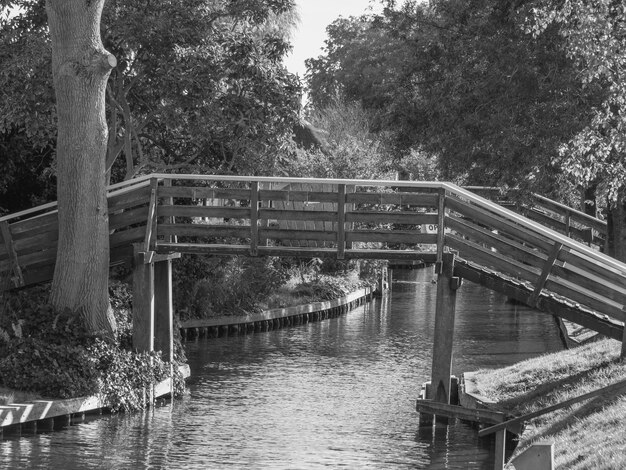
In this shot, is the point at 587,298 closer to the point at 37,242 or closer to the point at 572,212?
the point at 572,212

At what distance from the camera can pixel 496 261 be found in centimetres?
1769

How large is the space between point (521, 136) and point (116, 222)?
8.29m

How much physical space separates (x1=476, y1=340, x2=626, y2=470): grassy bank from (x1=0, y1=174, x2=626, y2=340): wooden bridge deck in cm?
90

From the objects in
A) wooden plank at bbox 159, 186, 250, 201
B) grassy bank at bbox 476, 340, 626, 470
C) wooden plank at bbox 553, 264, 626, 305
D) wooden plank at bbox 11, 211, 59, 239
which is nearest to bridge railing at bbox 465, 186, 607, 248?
grassy bank at bbox 476, 340, 626, 470

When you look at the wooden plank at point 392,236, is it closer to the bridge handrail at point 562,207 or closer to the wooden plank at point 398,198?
the wooden plank at point 398,198

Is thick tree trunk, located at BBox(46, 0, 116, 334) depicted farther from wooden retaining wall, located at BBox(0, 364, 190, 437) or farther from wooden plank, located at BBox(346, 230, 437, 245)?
wooden plank, located at BBox(346, 230, 437, 245)

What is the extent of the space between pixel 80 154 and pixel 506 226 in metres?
7.03

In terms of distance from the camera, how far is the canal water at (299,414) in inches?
611

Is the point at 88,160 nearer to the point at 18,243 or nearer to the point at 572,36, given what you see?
the point at 18,243

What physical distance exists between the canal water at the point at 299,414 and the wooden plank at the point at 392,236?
2.97m

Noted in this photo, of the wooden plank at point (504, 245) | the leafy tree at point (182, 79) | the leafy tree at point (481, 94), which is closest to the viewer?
the wooden plank at point (504, 245)

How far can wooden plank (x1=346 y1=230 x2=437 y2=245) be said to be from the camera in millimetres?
18234

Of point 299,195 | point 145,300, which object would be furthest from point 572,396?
point 145,300

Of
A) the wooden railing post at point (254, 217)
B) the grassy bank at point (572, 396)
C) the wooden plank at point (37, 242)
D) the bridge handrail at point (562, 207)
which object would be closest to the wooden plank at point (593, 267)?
the grassy bank at point (572, 396)
